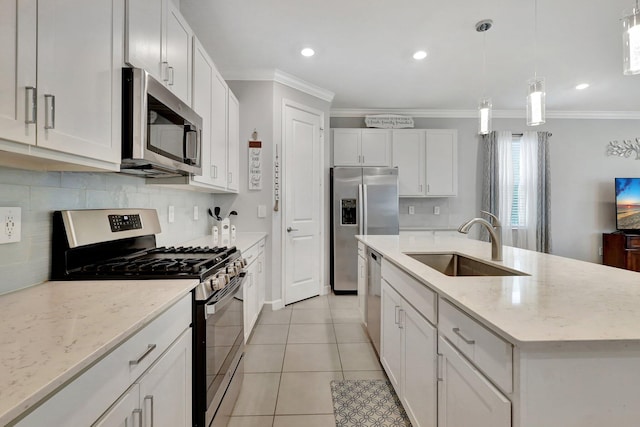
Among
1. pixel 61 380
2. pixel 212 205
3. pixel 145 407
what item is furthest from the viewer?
pixel 212 205

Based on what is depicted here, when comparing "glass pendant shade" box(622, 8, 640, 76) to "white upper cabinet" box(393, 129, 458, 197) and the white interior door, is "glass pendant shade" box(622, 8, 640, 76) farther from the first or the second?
"white upper cabinet" box(393, 129, 458, 197)

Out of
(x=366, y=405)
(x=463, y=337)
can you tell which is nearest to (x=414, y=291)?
(x=463, y=337)

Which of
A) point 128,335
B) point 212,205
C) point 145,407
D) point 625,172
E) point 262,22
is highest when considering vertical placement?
point 262,22

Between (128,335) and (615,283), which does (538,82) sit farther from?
(128,335)

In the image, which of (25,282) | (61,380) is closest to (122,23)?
(25,282)

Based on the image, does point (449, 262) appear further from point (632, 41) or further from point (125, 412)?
point (125, 412)

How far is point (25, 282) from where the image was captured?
45.8 inches

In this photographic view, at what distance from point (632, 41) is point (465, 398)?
5.85 ft

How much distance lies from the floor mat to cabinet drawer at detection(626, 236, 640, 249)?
15.9 feet

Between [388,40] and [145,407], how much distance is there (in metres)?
3.18

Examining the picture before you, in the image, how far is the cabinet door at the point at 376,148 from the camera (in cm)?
461

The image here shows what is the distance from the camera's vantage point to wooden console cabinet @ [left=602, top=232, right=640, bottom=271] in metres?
4.48

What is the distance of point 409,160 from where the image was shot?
466 cm

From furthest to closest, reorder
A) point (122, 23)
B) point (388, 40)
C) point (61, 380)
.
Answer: point (388, 40)
point (122, 23)
point (61, 380)
